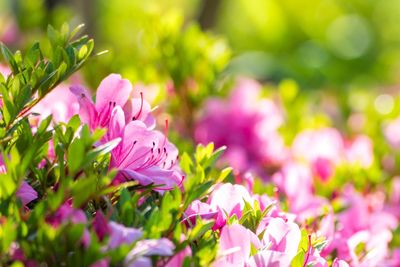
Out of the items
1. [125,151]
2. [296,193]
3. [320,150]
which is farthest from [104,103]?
[320,150]

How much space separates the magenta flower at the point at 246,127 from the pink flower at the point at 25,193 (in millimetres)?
1522

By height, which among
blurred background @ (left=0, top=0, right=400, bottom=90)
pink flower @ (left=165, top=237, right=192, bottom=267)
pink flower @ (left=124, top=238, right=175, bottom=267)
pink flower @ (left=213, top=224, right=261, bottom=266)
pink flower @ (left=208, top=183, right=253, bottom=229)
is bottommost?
blurred background @ (left=0, top=0, right=400, bottom=90)

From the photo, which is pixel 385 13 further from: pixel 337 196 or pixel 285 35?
pixel 337 196

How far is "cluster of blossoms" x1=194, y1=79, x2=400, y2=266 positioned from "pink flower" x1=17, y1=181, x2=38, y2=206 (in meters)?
0.29

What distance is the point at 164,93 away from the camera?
2781mm

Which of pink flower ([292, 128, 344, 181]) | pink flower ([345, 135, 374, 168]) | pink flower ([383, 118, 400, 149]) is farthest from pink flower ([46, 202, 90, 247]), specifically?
pink flower ([383, 118, 400, 149])

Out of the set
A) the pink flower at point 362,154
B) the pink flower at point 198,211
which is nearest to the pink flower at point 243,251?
the pink flower at point 198,211

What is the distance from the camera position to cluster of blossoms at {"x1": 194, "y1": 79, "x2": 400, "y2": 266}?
56.6 inches

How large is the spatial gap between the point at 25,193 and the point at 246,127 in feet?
5.46

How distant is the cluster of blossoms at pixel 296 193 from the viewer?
4.71 ft

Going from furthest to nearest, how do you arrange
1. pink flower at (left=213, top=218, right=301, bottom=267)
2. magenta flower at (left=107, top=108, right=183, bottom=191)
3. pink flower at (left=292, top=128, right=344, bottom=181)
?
1. pink flower at (left=292, top=128, right=344, bottom=181)
2. magenta flower at (left=107, top=108, right=183, bottom=191)
3. pink flower at (left=213, top=218, right=301, bottom=267)

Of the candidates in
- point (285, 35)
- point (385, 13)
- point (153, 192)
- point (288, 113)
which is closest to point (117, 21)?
point (285, 35)

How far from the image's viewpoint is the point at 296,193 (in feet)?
6.99

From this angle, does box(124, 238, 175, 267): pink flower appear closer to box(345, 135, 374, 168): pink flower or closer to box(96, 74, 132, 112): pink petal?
box(96, 74, 132, 112): pink petal
